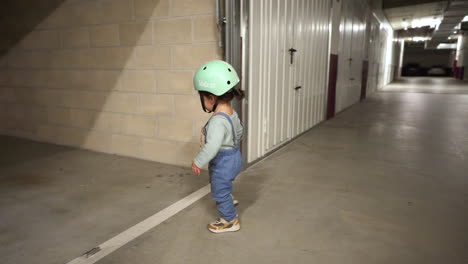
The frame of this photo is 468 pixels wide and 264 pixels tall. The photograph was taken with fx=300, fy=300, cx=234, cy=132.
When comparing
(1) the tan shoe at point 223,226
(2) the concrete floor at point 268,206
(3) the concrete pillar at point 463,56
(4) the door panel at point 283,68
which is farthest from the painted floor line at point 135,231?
(3) the concrete pillar at point 463,56

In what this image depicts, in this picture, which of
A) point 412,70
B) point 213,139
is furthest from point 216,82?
point 412,70

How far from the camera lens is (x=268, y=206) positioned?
7.68 feet

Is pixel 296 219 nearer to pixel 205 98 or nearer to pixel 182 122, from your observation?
pixel 205 98

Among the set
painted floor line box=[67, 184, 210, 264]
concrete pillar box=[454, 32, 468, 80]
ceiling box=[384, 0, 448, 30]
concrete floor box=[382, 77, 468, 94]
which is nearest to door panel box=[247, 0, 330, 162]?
painted floor line box=[67, 184, 210, 264]

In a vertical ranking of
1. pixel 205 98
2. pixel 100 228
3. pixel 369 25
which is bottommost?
pixel 100 228

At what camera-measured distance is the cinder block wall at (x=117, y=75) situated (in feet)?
10.3

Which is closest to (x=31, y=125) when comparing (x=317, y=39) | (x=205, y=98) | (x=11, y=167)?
(x=11, y=167)

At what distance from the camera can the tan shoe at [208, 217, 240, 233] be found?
1.95m

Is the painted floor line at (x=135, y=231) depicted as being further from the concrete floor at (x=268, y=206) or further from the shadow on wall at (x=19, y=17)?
the shadow on wall at (x=19, y=17)

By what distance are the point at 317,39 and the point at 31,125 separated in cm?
477

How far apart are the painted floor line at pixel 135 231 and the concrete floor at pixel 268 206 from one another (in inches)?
2.2

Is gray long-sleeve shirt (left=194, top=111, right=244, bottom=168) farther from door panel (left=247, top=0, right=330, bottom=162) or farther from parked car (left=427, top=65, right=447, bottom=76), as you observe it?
parked car (left=427, top=65, right=447, bottom=76)

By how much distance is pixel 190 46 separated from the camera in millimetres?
3051

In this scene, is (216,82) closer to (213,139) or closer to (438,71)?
(213,139)
